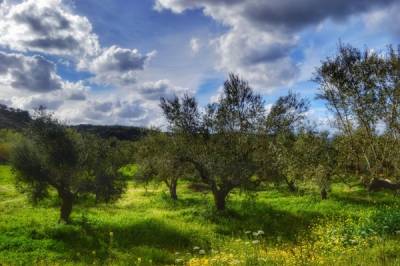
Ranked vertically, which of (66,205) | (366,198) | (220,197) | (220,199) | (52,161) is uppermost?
(52,161)

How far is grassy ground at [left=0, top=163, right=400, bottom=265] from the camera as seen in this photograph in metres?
14.8

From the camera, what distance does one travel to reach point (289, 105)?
36156 mm

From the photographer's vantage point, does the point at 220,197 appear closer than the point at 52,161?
No

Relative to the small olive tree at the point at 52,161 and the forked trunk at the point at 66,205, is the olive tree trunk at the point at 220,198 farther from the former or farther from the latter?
the forked trunk at the point at 66,205

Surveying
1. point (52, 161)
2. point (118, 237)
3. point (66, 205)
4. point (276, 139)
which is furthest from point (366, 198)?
point (52, 161)

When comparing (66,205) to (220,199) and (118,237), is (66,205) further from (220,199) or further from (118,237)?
(220,199)

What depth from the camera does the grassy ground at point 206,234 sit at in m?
14.8

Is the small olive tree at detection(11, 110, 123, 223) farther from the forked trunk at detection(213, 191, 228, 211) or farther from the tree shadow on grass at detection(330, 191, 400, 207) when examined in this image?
the tree shadow on grass at detection(330, 191, 400, 207)

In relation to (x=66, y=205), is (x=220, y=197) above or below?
above

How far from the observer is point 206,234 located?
91.7 ft

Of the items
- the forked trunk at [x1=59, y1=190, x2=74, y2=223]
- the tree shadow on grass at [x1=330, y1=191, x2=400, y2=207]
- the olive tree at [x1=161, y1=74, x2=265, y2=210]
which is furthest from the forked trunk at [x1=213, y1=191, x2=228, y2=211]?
the tree shadow on grass at [x1=330, y1=191, x2=400, y2=207]

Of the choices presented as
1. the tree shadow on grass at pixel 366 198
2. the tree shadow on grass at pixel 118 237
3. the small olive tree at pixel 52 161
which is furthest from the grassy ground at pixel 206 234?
the small olive tree at pixel 52 161

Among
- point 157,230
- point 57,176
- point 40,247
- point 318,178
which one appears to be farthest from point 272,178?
point 40,247

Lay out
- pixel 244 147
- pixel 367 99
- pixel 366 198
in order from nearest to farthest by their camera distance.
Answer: pixel 367 99
pixel 244 147
pixel 366 198
